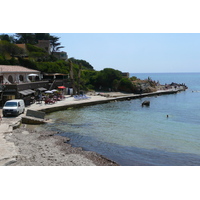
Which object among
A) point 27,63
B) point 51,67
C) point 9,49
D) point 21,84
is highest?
point 9,49

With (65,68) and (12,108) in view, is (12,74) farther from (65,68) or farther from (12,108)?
(65,68)

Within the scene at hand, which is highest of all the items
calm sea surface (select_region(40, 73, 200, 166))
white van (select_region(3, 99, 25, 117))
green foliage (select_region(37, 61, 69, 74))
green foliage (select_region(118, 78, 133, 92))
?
green foliage (select_region(37, 61, 69, 74))

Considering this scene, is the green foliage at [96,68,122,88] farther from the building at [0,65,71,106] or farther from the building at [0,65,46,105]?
the building at [0,65,46,105]

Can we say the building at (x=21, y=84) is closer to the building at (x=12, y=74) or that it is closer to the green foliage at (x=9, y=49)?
the building at (x=12, y=74)

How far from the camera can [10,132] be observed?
18406 millimetres

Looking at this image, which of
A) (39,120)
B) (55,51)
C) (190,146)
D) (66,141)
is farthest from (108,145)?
(55,51)

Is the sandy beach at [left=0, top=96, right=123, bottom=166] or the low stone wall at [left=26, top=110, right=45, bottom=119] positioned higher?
the low stone wall at [left=26, top=110, right=45, bottom=119]

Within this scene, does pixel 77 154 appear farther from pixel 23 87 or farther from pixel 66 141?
pixel 23 87

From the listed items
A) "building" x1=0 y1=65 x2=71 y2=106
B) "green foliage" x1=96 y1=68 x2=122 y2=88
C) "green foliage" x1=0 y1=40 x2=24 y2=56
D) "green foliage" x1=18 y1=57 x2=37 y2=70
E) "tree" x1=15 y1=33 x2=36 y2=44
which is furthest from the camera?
"tree" x1=15 y1=33 x2=36 y2=44

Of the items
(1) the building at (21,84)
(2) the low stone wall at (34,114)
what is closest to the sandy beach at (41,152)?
(2) the low stone wall at (34,114)

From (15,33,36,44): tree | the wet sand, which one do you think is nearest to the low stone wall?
the wet sand

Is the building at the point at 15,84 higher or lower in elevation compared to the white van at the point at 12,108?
higher

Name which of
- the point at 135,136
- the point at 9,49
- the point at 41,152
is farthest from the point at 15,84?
the point at 9,49

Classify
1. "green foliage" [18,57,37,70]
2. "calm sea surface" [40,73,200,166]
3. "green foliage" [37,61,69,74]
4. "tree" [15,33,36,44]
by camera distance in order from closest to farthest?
"calm sea surface" [40,73,200,166], "green foliage" [18,57,37,70], "green foliage" [37,61,69,74], "tree" [15,33,36,44]
